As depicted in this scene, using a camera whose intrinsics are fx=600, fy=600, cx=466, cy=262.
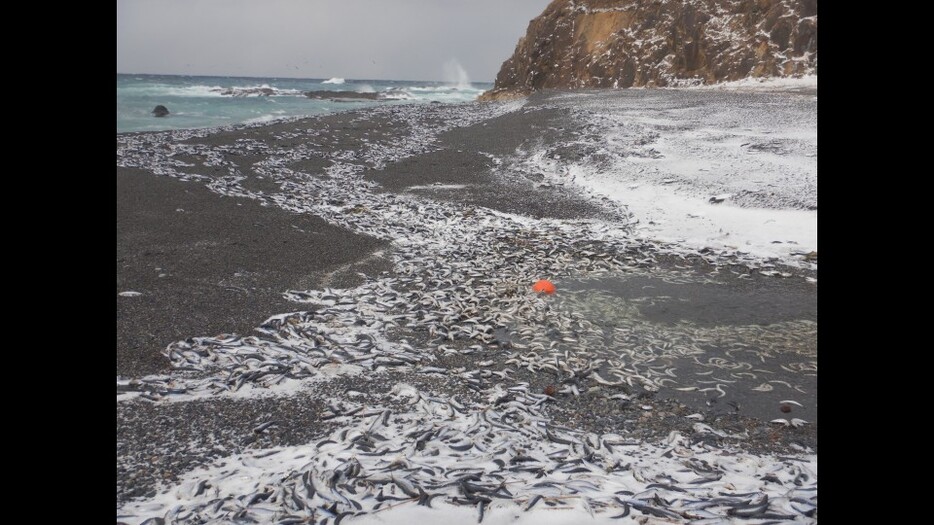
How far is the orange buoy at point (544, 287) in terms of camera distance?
696cm

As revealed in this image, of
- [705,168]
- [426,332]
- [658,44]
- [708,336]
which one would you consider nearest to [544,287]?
[426,332]

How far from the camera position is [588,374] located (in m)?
4.96

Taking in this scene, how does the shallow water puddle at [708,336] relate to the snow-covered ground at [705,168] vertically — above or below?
below

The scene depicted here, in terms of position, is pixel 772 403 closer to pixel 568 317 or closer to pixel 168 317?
pixel 568 317

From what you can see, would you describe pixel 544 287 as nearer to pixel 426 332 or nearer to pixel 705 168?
pixel 426 332

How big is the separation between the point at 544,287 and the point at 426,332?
5.82ft

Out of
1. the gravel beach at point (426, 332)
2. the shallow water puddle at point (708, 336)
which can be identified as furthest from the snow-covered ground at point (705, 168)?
the shallow water puddle at point (708, 336)

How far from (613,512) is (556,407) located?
141cm

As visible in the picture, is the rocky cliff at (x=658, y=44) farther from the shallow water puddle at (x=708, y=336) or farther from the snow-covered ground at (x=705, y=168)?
the shallow water puddle at (x=708, y=336)

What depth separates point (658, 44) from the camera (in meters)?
37.2

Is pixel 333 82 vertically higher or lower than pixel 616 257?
higher

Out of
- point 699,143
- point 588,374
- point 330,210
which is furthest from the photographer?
point 699,143

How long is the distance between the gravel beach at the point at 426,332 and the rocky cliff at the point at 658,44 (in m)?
25.8

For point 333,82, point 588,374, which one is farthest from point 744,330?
point 333,82
